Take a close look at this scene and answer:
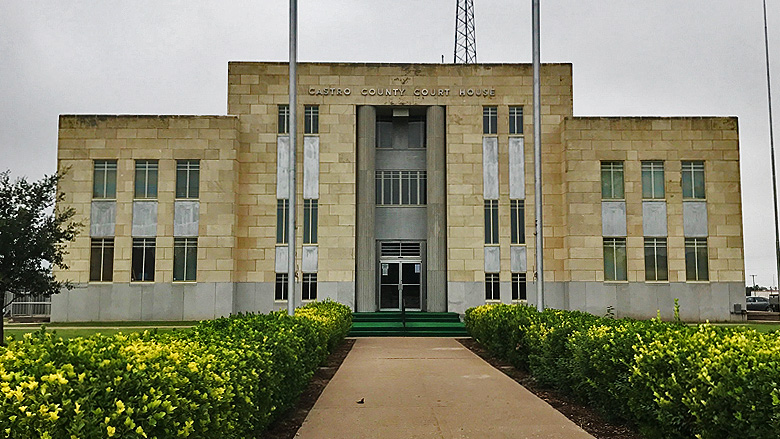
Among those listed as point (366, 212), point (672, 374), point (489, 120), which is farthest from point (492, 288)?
point (672, 374)

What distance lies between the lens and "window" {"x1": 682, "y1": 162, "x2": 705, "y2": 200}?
31.5 metres

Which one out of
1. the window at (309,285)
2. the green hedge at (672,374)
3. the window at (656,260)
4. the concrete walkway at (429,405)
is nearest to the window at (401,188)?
the window at (309,285)

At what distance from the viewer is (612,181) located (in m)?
31.5

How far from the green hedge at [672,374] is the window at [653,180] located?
21.6 metres

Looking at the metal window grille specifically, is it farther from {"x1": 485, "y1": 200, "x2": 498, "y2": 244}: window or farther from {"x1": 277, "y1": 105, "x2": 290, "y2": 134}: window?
{"x1": 277, "y1": 105, "x2": 290, "y2": 134}: window

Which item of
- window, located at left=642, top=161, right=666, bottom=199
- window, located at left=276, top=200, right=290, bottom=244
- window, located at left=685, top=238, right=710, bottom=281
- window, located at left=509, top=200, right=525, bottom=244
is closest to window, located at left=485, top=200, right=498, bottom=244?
window, located at left=509, top=200, right=525, bottom=244

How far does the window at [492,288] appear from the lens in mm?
31502

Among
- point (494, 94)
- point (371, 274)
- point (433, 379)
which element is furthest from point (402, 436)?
point (494, 94)

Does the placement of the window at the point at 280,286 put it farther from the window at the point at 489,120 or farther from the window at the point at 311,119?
the window at the point at 489,120

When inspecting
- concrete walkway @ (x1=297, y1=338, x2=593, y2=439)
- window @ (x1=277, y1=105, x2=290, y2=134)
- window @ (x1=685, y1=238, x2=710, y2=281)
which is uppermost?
window @ (x1=277, y1=105, x2=290, y2=134)

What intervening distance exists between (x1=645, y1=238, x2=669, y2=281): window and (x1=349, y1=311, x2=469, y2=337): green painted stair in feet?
29.2

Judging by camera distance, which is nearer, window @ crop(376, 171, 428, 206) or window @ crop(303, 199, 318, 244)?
window @ crop(303, 199, 318, 244)

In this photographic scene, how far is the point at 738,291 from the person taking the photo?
3105 cm

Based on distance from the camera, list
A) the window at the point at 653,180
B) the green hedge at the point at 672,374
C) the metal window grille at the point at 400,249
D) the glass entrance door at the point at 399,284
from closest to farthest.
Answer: the green hedge at the point at 672,374, the window at the point at 653,180, the glass entrance door at the point at 399,284, the metal window grille at the point at 400,249
